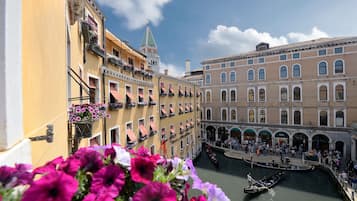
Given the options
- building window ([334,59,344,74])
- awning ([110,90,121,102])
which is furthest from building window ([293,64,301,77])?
awning ([110,90,121,102])

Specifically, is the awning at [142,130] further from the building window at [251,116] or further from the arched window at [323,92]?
the arched window at [323,92]

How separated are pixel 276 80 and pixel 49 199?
26.9m

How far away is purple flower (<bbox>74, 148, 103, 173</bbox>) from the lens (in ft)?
3.04

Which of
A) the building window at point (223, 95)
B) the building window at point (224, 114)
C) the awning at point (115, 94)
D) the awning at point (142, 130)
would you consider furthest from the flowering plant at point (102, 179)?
the building window at point (224, 114)

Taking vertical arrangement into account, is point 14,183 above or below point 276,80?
below

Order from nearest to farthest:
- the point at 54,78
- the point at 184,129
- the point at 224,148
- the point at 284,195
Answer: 1. the point at 54,78
2. the point at 284,195
3. the point at 184,129
4. the point at 224,148

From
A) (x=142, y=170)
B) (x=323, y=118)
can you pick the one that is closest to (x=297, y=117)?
(x=323, y=118)

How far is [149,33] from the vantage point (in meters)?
30.5

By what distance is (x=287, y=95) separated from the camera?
945 inches

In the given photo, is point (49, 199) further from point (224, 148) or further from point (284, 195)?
point (224, 148)

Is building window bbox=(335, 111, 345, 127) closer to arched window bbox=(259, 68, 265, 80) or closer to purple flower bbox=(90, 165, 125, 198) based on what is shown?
arched window bbox=(259, 68, 265, 80)

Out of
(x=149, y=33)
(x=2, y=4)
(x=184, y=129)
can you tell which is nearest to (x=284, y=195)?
(x=184, y=129)

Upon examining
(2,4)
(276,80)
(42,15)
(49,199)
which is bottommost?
(49,199)

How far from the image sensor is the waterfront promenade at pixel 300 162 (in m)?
13.0
